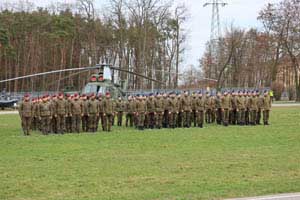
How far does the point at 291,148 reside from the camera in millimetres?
16141

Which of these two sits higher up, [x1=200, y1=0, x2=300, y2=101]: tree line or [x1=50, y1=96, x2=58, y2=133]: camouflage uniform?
[x1=200, y1=0, x2=300, y2=101]: tree line

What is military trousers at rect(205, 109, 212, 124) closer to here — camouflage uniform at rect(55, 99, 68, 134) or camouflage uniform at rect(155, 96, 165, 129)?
camouflage uniform at rect(155, 96, 165, 129)

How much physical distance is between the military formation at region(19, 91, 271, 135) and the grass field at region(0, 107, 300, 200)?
5.06 ft

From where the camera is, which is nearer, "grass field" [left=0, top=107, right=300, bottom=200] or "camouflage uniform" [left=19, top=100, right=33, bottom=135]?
"grass field" [left=0, top=107, right=300, bottom=200]

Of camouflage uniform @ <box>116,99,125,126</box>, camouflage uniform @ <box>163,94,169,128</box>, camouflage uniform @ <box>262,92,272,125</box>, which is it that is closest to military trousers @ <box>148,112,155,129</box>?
camouflage uniform @ <box>163,94,169,128</box>

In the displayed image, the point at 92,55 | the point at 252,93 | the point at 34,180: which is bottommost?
the point at 34,180

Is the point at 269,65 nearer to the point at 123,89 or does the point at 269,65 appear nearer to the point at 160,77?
the point at 160,77

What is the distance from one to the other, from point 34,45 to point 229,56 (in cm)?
2263

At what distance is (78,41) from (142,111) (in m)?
44.5

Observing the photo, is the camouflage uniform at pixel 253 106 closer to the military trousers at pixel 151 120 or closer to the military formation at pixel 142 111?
the military formation at pixel 142 111

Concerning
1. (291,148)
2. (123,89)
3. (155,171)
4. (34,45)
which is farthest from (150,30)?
(155,171)

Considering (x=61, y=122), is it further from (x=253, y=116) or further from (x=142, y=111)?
(x=253, y=116)

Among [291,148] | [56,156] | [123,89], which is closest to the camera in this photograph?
[56,156]

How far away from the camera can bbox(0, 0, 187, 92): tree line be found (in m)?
63.0
